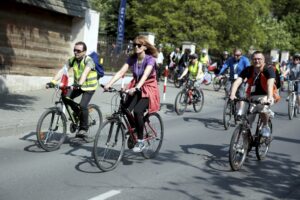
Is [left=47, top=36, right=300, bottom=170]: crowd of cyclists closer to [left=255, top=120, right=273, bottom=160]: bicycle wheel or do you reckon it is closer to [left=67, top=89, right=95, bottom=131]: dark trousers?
[left=67, top=89, right=95, bottom=131]: dark trousers

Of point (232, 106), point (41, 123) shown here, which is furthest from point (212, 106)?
point (41, 123)

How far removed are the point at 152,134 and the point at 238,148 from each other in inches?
54.9

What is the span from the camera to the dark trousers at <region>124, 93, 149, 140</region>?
7.22m

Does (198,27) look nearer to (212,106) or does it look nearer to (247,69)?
(212,106)

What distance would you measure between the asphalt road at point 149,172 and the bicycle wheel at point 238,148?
0.15 meters

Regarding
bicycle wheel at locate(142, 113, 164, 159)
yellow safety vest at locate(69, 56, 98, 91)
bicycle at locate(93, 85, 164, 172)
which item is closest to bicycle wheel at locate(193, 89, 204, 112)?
yellow safety vest at locate(69, 56, 98, 91)

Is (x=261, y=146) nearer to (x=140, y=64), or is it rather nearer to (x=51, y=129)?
(x=140, y=64)

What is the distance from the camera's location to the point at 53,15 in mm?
16031

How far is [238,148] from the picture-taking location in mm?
7430

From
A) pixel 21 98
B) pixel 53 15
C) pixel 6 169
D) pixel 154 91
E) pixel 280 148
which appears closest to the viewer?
pixel 6 169

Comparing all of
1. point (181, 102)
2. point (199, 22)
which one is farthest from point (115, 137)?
point (199, 22)

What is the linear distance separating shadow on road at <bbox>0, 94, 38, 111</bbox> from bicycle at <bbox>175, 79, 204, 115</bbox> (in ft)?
13.0

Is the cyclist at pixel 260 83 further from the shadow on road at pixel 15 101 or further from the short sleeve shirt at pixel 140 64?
the shadow on road at pixel 15 101

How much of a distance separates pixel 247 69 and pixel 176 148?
198cm
